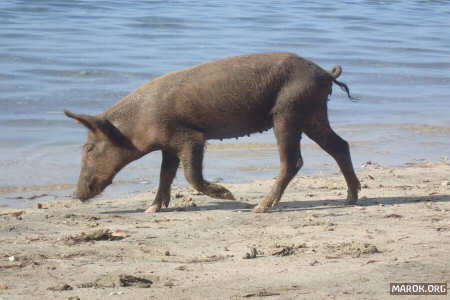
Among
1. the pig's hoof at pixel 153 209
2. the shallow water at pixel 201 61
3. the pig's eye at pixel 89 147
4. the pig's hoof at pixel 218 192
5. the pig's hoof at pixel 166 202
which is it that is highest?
the pig's eye at pixel 89 147

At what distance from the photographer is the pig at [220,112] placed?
25.2 ft

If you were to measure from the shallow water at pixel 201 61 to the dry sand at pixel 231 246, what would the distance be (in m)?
1.66

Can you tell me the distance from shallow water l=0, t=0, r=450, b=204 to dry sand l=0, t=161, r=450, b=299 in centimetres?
166

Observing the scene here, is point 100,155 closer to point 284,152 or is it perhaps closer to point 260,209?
point 260,209

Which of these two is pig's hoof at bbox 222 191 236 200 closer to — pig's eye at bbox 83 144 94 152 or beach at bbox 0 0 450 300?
beach at bbox 0 0 450 300

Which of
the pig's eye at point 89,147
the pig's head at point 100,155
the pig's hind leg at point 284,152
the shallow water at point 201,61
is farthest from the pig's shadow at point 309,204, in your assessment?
the shallow water at point 201,61

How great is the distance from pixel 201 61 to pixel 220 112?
10.2 metres

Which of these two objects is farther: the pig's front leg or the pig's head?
the pig's front leg

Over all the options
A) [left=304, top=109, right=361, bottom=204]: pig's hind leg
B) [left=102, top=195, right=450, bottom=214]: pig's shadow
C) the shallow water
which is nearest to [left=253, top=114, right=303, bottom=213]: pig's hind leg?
[left=102, top=195, right=450, bottom=214]: pig's shadow

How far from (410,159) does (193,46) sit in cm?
1067

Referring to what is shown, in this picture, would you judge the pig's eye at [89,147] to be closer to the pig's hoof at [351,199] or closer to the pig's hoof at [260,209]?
the pig's hoof at [260,209]

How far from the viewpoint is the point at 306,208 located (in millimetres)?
7758

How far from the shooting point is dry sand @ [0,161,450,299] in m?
4.96

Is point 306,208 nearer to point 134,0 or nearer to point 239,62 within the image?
point 239,62
